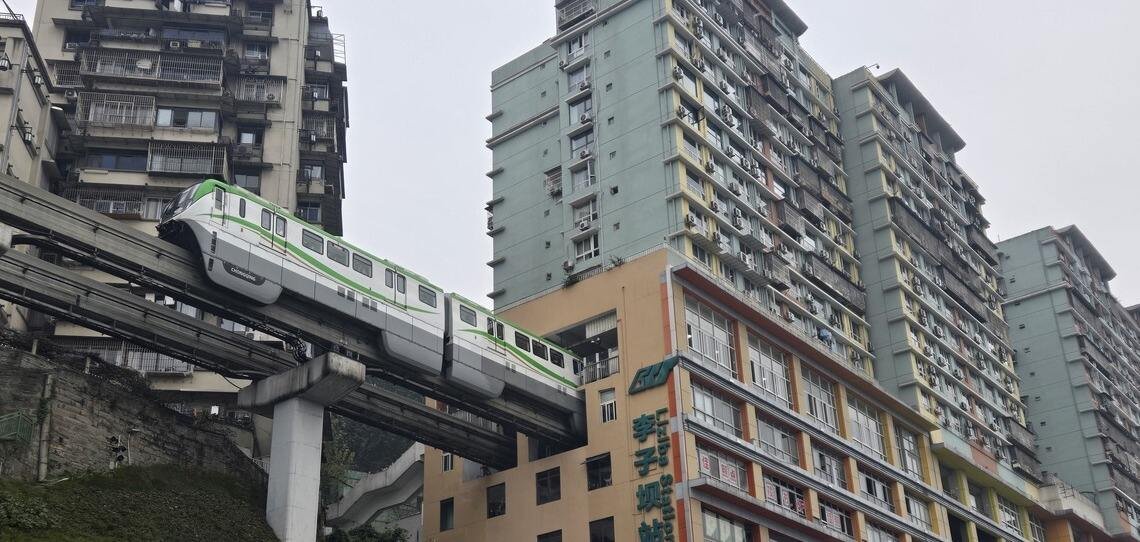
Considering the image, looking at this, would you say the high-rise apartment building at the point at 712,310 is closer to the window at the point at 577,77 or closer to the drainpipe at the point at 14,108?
the window at the point at 577,77

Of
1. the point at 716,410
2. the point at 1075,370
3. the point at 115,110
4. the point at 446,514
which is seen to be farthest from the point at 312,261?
the point at 1075,370

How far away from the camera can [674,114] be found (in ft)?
192

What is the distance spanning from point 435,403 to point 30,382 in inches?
1003

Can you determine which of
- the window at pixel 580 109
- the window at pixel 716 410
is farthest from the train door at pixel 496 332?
the window at pixel 580 109

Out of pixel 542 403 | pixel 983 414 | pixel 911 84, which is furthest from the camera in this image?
pixel 911 84

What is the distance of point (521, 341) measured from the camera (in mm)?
50938

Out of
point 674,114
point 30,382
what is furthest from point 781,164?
point 30,382

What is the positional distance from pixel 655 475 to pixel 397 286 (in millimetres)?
13474

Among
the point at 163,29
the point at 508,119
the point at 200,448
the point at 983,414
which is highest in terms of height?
the point at 163,29

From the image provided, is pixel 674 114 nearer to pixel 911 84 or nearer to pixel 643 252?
pixel 643 252

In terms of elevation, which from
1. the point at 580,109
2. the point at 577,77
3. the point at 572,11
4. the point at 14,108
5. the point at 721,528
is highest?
the point at 572,11

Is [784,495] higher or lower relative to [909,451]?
lower

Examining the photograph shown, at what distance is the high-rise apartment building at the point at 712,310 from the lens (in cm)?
5088

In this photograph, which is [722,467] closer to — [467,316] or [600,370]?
[600,370]
